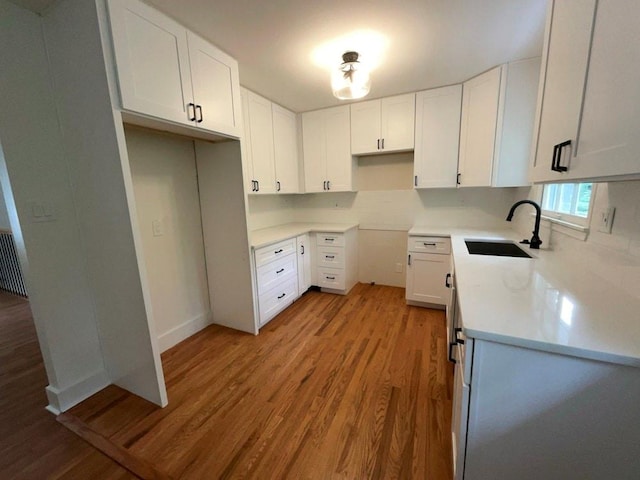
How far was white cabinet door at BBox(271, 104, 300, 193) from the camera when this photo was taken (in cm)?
309

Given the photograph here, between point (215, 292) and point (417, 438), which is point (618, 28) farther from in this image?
point (215, 292)

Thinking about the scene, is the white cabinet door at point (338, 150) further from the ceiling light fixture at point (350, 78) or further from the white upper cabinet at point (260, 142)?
the ceiling light fixture at point (350, 78)

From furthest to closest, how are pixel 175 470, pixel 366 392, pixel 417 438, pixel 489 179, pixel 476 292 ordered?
pixel 489 179 → pixel 366 392 → pixel 417 438 → pixel 175 470 → pixel 476 292

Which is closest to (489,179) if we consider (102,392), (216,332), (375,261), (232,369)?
(375,261)

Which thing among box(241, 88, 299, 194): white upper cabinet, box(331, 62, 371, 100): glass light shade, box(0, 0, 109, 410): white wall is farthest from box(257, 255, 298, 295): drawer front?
box(331, 62, 371, 100): glass light shade

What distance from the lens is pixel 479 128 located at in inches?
101

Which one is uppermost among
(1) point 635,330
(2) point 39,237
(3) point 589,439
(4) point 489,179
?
(4) point 489,179

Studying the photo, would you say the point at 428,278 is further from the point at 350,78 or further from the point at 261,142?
the point at 261,142

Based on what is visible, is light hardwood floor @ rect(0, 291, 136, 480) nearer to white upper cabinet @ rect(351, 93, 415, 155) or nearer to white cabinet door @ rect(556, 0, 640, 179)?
white cabinet door @ rect(556, 0, 640, 179)

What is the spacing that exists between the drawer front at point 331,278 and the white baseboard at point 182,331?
1430 mm

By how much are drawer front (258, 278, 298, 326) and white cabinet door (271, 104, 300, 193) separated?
1157 millimetres

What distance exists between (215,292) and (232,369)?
890mm

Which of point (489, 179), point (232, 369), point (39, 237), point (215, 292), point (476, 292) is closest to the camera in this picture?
point (476, 292)

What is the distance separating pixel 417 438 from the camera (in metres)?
1.43
